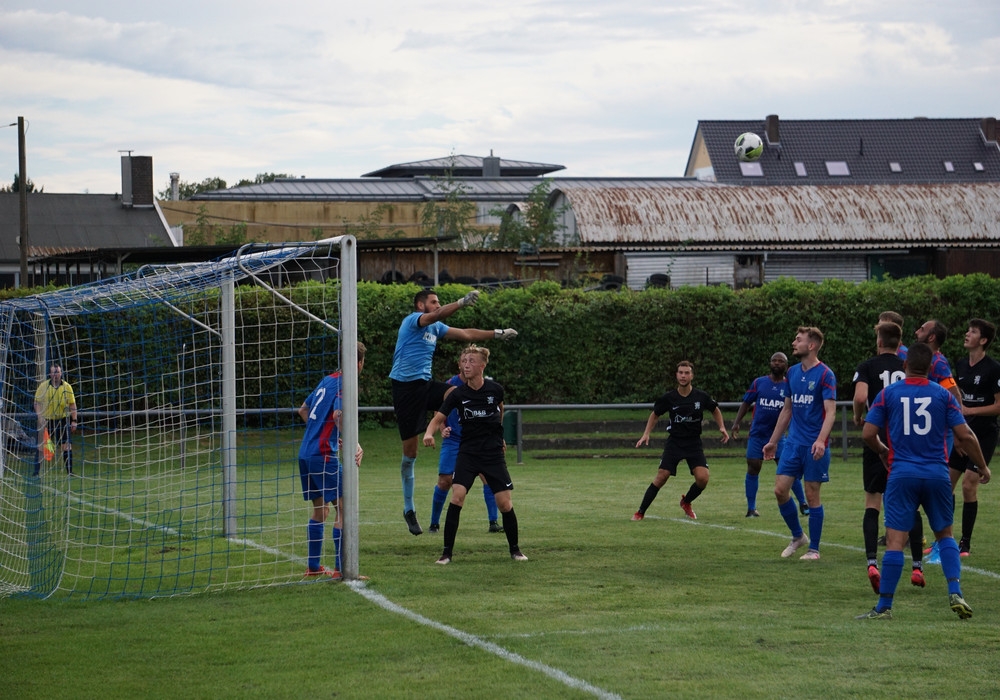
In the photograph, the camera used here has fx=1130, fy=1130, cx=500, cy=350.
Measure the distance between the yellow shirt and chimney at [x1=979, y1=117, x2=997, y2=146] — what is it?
185 feet

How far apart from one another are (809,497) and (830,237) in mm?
26770

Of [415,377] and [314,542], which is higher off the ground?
[415,377]

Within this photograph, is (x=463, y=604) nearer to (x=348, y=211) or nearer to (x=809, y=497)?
(x=809, y=497)

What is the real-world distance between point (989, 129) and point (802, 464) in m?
56.5

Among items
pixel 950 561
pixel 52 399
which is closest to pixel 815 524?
pixel 950 561

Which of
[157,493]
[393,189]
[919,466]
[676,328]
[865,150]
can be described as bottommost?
[157,493]

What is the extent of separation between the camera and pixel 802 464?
10.4 meters

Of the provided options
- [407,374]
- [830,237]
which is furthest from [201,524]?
[830,237]

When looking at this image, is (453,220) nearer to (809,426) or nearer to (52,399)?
(52,399)

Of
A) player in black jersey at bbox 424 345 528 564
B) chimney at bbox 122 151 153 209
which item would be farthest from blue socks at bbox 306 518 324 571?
chimney at bbox 122 151 153 209

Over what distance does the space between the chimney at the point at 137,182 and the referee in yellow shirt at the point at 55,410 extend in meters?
31.2

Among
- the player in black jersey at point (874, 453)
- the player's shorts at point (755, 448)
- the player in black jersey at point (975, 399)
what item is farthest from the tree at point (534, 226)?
the player in black jersey at point (874, 453)

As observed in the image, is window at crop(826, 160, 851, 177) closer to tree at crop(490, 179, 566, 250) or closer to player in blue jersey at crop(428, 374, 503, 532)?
tree at crop(490, 179, 566, 250)

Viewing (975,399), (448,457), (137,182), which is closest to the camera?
(975,399)
